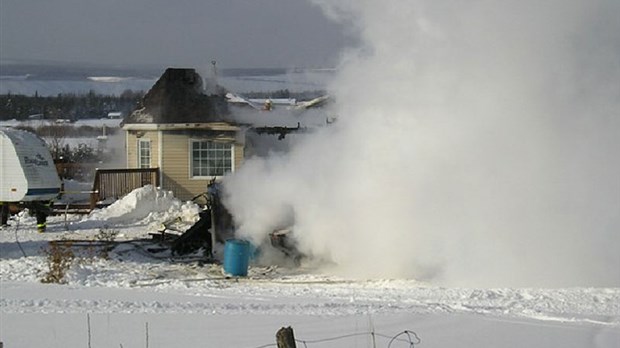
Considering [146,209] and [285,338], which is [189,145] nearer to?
[146,209]

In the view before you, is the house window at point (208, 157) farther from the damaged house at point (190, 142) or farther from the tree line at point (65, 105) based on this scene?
the tree line at point (65, 105)

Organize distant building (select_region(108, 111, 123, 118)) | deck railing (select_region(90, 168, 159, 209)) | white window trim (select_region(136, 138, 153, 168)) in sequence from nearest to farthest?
1. deck railing (select_region(90, 168, 159, 209))
2. white window trim (select_region(136, 138, 153, 168))
3. distant building (select_region(108, 111, 123, 118))

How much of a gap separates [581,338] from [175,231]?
1358cm

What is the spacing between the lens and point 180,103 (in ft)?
101

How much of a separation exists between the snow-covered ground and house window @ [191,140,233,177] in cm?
1136

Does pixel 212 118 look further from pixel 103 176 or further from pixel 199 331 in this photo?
pixel 199 331

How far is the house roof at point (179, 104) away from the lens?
30.0 m

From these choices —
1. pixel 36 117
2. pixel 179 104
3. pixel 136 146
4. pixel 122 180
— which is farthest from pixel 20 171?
pixel 36 117

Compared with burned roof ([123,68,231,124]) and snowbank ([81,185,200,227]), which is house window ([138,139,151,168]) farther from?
snowbank ([81,185,200,227])

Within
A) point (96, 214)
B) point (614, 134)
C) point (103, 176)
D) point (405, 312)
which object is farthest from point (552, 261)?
point (103, 176)

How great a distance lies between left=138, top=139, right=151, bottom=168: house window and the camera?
30484 mm

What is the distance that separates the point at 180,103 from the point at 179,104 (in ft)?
0.19

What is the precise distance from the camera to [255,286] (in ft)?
50.7

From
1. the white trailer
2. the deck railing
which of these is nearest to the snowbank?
the white trailer
